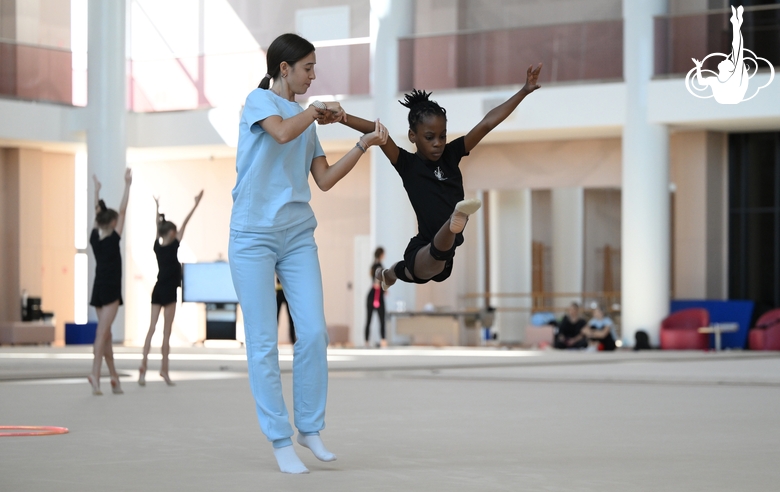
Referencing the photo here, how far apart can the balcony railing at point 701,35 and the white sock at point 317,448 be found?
1475 cm

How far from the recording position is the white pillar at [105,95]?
69.5ft

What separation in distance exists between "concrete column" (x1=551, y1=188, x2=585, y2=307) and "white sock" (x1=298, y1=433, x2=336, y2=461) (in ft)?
55.9

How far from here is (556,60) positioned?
1875 centimetres

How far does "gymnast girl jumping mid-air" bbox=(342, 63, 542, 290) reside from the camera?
545 cm

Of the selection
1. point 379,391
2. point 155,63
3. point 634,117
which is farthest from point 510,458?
point 155,63

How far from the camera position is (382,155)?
19969mm

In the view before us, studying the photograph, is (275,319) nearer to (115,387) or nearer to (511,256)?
(115,387)

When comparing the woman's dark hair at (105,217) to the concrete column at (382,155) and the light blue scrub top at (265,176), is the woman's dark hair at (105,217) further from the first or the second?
the concrete column at (382,155)

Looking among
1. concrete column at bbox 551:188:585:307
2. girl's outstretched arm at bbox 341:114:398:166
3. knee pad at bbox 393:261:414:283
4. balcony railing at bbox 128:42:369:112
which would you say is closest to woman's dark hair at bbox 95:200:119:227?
knee pad at bbox 393:261:414:283

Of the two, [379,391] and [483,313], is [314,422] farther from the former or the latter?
[483,313]

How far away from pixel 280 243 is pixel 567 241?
17986mm

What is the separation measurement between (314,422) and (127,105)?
18691 millimetres

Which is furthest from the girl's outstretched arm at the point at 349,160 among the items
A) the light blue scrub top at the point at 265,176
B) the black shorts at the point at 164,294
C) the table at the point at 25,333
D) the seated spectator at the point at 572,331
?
the table at the point at 25,333

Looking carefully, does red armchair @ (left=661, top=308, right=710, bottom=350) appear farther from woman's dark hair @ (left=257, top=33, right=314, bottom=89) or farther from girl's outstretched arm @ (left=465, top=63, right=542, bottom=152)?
woman's dark hair @ (left=257, top=33, right=314, bottom=89)
